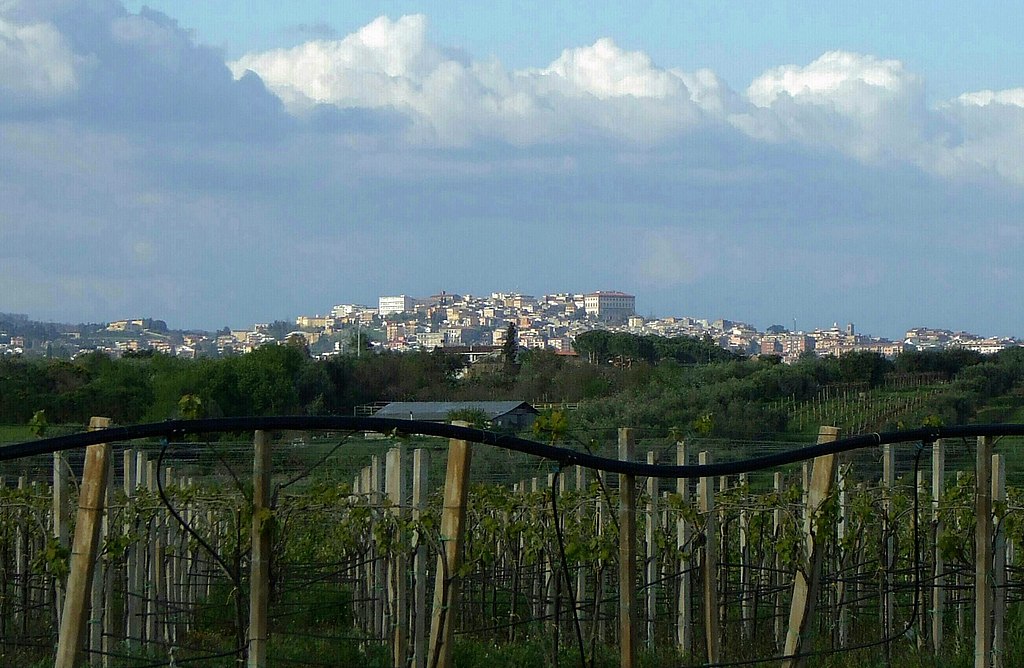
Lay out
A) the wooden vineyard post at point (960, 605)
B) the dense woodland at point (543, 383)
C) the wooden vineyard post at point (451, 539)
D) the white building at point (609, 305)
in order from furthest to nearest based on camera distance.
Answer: the white building at point (609, 305) → the dense woodland at point (543, 383) → the wooden vineyard post at point (960, 605) → the wooden vineyard post at point (451, 539)

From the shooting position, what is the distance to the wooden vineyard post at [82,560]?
327 centimetres

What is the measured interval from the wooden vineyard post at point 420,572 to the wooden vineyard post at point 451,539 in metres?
1.92

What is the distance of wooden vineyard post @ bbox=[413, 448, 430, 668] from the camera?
5.81 m

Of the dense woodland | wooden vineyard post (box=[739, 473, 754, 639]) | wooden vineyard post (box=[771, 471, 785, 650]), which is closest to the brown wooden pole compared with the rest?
wooden vineyard post (box=[771, 471, 785, 650])

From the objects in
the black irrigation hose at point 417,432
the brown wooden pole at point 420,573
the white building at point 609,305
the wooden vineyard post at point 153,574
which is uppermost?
the white building at point 609,305

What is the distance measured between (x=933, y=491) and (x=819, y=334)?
6026 centimetres

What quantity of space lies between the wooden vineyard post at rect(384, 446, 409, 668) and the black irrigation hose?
8.27ft

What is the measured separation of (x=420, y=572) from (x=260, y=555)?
3.27 meters

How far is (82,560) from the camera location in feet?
10.8

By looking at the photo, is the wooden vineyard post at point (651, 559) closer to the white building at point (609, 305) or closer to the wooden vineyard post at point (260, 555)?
the wooden vineyard post at point (260, 555)

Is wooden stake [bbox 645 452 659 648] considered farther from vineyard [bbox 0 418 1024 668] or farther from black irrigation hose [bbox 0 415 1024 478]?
black irrigation hose [bbox 0 415 1024 478]

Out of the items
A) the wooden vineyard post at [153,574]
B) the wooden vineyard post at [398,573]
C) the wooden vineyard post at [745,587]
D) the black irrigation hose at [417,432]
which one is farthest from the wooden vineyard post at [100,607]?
the wooden vineyard post at [745,587]

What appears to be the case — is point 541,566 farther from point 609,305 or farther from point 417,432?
point 609,305

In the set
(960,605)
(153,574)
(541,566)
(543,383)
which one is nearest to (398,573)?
(541,566)
